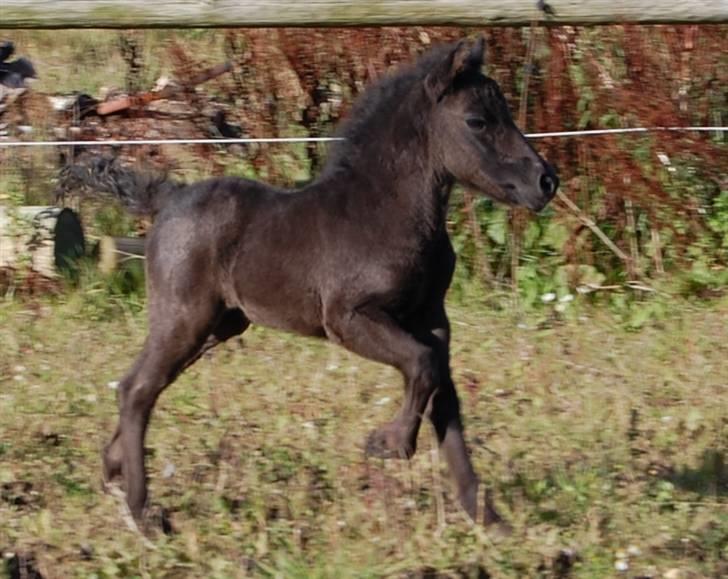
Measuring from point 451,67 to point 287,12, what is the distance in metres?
1.68

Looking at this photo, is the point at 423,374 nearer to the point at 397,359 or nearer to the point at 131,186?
the point at 397,359

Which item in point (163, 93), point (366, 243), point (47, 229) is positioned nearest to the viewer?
point (366, 243)

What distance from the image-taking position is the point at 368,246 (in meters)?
5.29

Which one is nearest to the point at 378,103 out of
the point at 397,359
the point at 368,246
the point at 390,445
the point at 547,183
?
the point at 368,246

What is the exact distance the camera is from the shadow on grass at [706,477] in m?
5.92

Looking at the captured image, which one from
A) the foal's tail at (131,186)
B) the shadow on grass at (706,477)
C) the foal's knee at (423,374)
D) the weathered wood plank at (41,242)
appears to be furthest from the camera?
the weathered wood plank at (41,242)

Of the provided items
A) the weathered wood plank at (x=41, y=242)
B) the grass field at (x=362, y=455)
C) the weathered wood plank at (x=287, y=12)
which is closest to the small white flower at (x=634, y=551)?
the grass field at (x=362, y=455)

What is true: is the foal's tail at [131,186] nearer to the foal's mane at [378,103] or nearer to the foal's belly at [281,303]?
the foal's belly at [281,303]

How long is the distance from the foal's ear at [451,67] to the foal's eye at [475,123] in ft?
0.45

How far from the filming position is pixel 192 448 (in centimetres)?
635

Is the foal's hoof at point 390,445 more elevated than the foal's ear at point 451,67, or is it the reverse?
the foal's ear at point 451,67

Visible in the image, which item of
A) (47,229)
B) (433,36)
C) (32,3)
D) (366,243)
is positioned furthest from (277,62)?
(366,243)

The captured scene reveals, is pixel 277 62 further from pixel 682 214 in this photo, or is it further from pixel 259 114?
pixel 682 214

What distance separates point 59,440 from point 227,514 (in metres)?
1.26
